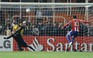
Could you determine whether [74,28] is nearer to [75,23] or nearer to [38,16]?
[75,23]

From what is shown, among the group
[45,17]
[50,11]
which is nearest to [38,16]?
[45,17]

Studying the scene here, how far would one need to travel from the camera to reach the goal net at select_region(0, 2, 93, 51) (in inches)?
861

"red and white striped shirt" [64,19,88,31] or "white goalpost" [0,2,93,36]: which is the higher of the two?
"white goalpost" [0,2,93,36]

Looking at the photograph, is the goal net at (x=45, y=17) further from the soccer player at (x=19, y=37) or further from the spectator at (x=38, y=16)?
the soccer player at (x=19, y=37)

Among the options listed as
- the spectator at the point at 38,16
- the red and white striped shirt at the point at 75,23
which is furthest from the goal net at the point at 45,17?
the red and white striped shirt at the point at 75,23

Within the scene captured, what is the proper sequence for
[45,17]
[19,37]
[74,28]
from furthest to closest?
[74,28] < [45,17] < [19,37]

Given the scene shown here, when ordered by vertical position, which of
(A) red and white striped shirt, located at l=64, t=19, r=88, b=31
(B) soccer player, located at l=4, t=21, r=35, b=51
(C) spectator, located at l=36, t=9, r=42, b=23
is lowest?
(B) soccer player, located at l=4, t=21, r=35, b=51

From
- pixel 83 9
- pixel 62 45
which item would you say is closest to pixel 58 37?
pixel 62 45

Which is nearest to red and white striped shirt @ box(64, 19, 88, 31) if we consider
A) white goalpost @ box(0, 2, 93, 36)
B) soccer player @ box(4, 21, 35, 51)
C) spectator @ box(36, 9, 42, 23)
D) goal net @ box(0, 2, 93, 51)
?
goal net @ box(0, 2, 93, 51)

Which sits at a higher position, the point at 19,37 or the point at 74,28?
the point at 74,28

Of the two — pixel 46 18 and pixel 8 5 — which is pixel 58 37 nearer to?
pixel 46 18

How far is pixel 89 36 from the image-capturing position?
21.7 meters

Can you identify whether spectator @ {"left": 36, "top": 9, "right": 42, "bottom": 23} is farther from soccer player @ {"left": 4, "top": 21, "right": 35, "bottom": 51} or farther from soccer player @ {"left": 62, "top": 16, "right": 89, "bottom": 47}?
soccer player @ {"left": 62, "top": 16, "right": 89, "bottom": 47}

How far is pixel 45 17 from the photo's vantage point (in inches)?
859
